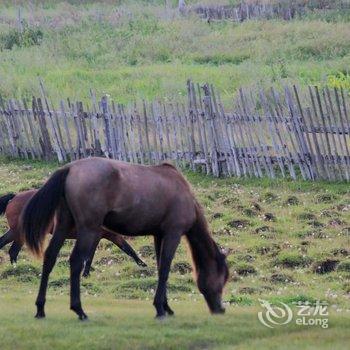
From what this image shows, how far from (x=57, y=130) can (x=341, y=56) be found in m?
13.6

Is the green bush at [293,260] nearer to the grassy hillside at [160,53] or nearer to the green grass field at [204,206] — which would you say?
the green grass field at [204,206]

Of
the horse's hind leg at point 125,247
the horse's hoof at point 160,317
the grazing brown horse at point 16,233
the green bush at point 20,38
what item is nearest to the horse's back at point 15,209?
the grazing brown horse at point 16,233

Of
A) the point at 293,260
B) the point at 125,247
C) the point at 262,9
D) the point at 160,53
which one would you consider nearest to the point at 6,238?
the point at 125,247

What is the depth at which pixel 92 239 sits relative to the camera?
11078 millimetres

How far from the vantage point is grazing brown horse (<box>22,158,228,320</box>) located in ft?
36.2

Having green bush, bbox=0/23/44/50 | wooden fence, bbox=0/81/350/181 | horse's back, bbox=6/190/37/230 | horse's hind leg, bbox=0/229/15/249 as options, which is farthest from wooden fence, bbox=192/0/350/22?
horse's back, bbox=6/190/37/230

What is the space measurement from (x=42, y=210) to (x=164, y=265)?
1.35 meters

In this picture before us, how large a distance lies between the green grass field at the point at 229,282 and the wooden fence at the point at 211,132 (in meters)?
0.41

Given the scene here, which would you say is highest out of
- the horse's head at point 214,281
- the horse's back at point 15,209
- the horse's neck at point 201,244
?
the horse's neck at point 201,244

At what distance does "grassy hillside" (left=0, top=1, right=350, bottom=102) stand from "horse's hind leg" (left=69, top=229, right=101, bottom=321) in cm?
1462

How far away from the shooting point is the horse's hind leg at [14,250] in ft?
51.5

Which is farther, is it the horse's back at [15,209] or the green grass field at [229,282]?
the horse's back at [15,209]

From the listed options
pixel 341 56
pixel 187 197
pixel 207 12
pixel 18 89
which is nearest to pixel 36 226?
pixel 187 197

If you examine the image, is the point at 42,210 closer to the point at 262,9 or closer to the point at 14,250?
the point at 14,250
